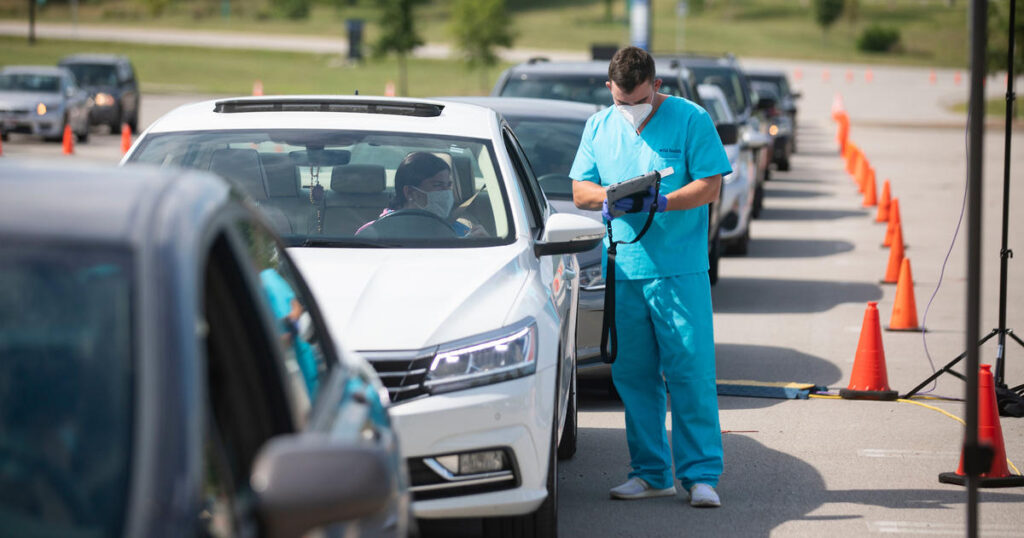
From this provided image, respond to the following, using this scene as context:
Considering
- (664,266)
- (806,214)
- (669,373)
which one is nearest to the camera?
(664,266)

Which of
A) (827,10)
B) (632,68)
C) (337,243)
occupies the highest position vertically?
(827,10)

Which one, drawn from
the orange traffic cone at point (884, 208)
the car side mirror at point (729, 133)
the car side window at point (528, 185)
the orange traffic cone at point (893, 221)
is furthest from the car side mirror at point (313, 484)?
the orange traffic cone at point (884, 208)

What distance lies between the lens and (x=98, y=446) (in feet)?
7.57

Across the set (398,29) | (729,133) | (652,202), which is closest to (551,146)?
(729,133)

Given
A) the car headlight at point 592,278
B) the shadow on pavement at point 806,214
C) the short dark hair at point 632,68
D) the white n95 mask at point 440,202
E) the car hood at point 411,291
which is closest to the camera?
the car hood at point 411,291

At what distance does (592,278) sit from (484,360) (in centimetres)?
328

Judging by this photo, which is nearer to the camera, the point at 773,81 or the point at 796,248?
the point at 796,248

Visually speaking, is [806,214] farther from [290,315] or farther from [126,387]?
[126,387]

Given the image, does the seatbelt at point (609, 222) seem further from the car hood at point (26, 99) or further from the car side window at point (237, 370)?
the car hood at point (26, 99)

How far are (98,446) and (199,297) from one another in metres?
0.33

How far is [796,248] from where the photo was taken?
16.9m

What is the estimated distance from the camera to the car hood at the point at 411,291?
4.97 m

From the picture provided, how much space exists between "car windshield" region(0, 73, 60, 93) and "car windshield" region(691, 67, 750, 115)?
50.6ft

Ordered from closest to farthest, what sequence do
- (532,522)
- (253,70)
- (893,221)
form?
(532,522), (893,221), (253,70)
